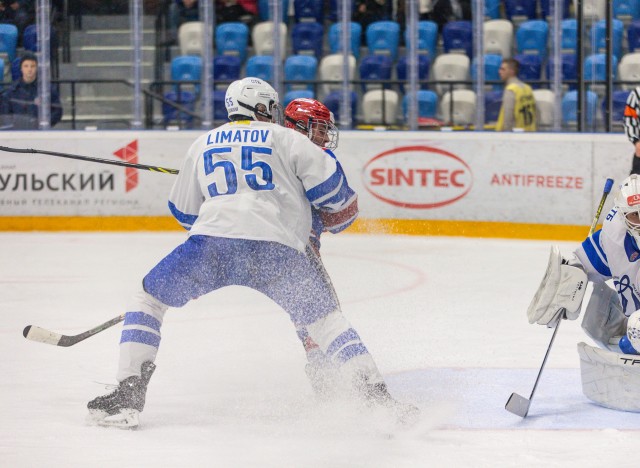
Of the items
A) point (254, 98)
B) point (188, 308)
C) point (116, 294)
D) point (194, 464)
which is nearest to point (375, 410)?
Answer: point (194, 464)

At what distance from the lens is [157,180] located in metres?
8.35

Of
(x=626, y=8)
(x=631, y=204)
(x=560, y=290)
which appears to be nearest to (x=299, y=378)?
(x=560, y=290)

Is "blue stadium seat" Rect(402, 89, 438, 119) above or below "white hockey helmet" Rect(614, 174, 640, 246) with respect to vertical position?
above

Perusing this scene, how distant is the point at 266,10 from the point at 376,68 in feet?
3.19

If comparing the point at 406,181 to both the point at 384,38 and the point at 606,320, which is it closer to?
the point at 384,38

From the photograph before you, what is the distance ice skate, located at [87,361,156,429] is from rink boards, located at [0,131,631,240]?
184 inches

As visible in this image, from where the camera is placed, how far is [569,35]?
805cm

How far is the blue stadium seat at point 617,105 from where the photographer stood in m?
7.83

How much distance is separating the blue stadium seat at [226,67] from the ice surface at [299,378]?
94.2 inches

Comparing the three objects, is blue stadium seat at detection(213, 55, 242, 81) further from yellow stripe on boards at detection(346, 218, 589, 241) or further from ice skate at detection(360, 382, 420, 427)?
ice skate at detection(360, 382, 420, 427)

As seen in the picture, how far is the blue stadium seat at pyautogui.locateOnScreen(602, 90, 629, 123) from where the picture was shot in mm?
7828

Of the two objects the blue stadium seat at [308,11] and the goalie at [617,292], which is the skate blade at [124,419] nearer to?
the goalie at [617,292]

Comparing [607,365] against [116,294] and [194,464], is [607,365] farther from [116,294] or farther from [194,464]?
[116,294]

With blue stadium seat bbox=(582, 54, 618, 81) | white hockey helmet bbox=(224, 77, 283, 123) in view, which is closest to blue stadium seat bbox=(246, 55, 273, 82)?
blue stadium seat bbox=(582, 54, 618, 81)
